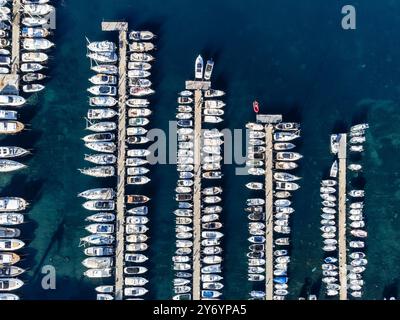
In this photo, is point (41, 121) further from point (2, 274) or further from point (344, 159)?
point (344, 159)

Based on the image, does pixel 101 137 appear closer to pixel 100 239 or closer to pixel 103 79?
pixel 103 79

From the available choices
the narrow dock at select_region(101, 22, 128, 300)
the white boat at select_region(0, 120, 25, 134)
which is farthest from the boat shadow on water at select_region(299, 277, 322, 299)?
the white boat at select_region(0, 120, 25, 134)

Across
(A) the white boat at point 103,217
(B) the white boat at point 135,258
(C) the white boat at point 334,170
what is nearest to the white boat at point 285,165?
(C) the white boat at point 334,170

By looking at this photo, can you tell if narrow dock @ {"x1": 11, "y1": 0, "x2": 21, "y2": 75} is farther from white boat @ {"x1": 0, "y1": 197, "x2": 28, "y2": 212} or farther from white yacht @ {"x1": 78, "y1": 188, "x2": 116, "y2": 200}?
white yacht @ {"x1": 78, "y1": 188, "x2": 116, "y2": 200}

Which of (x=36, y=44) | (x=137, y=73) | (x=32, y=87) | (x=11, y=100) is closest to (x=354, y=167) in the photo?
(x=137, y=73)

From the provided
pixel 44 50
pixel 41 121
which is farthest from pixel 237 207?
pixel 44 50

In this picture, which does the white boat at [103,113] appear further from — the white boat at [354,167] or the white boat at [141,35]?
the white boat at [354,167]
